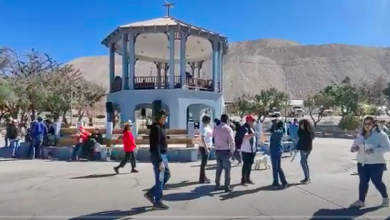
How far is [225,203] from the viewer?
23.3ft

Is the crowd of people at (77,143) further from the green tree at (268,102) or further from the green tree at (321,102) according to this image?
the green tree at (321,102)

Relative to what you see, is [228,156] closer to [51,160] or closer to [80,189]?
[80,189]

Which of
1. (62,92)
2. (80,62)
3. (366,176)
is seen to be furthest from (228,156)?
(80,62)

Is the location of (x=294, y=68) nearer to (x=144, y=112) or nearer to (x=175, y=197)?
A: (x=144, y=112)

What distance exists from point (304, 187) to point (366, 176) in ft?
6.54

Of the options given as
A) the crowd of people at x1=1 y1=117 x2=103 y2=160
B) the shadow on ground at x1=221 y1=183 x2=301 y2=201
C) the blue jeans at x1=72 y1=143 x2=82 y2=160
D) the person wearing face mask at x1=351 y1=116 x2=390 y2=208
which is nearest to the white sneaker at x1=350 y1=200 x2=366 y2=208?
the person wearing face mask at x1=351 y1=116 x2=390 y2=208

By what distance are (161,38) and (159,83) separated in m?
3.42

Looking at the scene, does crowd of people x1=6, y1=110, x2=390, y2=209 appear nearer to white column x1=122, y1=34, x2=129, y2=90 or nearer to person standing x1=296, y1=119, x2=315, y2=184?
person standing x1=296, y1=119, x2=315, y2=184

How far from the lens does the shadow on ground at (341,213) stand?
6163 mm

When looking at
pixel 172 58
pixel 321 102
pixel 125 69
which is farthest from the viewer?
pixel 321 102

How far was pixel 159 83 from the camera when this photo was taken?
23.5m

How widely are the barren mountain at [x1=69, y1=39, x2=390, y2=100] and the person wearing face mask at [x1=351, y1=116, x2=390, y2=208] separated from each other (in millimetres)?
104949

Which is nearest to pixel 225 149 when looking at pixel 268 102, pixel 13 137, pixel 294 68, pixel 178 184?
pixel 178 184

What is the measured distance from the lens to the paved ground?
6414 mm
